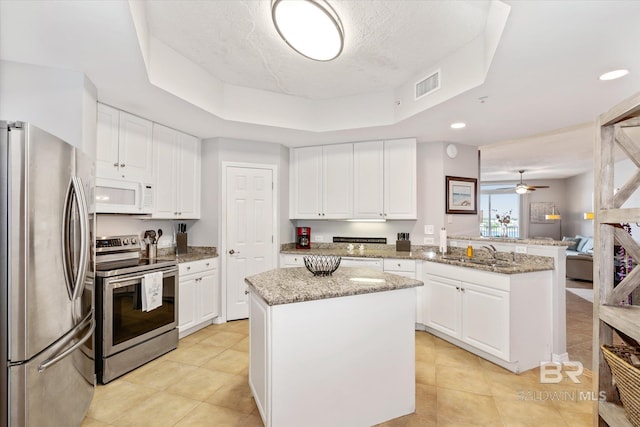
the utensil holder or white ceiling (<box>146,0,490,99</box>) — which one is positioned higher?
white ceiling (<box>146,0,490,99</box>)

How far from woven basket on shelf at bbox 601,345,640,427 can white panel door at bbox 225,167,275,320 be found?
348cm

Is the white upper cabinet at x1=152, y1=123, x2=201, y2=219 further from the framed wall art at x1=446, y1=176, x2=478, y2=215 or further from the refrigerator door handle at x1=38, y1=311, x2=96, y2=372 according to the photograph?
the framed wall art at x1=446, y1=176, x2=478, y2=215

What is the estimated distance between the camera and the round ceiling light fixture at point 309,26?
1.69 m

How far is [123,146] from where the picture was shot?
2.92m

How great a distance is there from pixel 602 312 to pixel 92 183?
9.52 feet

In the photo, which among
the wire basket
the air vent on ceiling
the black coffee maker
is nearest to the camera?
the wire basket

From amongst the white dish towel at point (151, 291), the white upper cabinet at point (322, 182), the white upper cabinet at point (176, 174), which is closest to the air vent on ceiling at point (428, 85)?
the white upper cabinet at point (322, 182)

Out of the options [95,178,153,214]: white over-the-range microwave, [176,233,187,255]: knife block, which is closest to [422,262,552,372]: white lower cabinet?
[176,233,187,255]: knife block

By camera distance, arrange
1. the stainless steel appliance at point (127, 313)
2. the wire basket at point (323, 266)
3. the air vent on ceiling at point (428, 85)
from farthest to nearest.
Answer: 1. the air vent on ceiling at point (428, 85)
2. the stainless steel appliance at point (127, 313)
3. the wire basket at point (323, 266)

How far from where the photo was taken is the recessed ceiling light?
212 centimetres

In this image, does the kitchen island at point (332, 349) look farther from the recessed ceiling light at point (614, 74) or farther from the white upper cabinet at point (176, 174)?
the recessed ceiling light at point (614, 74)

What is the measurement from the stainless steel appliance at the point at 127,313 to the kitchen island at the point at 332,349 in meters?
1.21

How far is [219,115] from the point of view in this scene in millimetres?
3135

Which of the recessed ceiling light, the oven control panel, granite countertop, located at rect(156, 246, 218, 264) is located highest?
the recessed ceiling light
